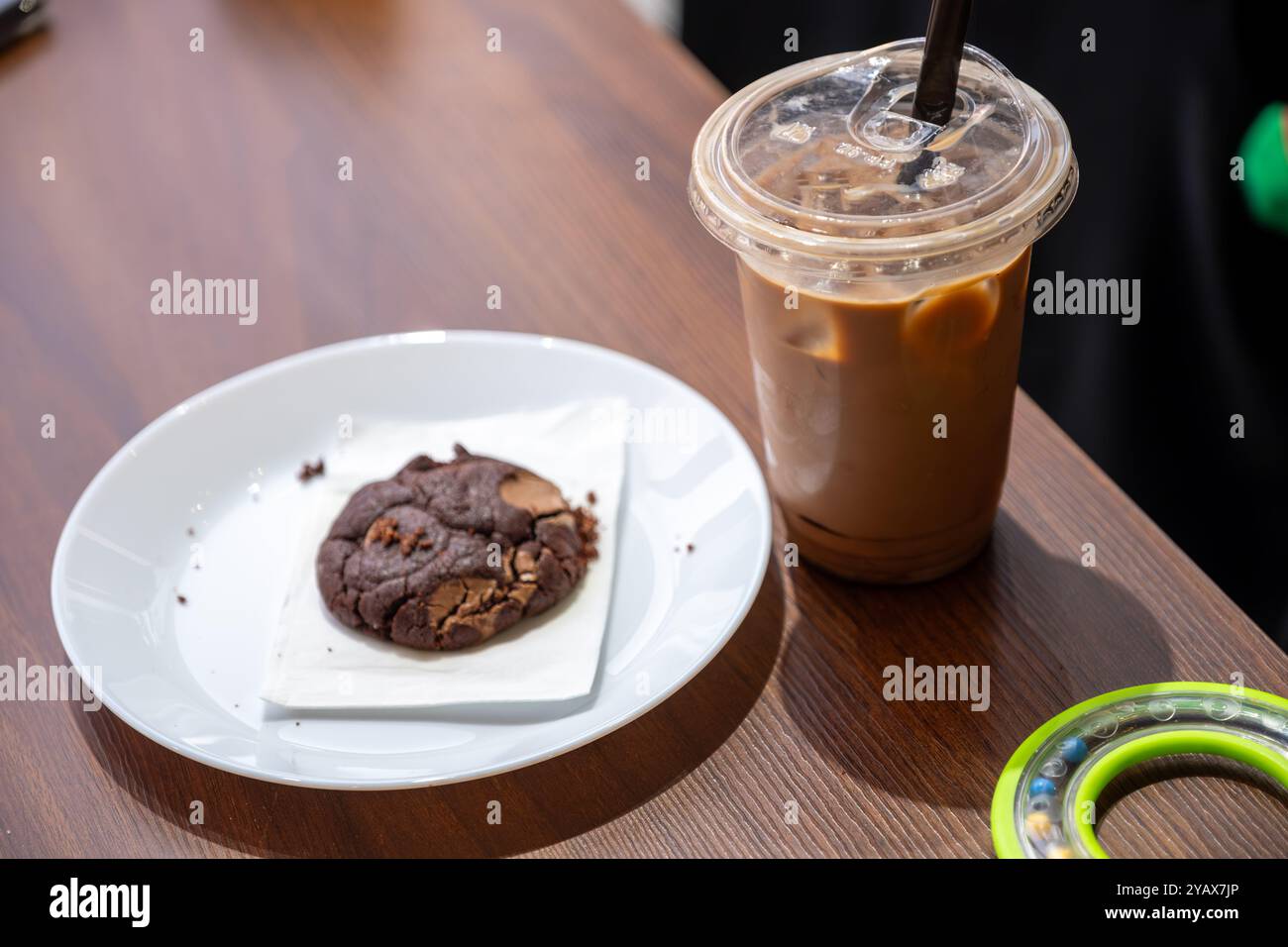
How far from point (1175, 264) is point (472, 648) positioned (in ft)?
5.08

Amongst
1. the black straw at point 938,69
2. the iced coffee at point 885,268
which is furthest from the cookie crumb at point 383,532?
the black straw at point 938,69

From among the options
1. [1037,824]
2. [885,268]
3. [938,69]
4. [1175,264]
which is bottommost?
[1175,264]

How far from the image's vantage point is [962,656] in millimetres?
1116

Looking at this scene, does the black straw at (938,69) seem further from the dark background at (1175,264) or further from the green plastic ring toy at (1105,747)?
the dark background at (1175,264)

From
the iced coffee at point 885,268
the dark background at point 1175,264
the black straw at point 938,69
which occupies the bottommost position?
the dark background at point 1175,264

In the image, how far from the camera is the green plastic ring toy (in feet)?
3.13

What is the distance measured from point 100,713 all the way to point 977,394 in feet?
2.77

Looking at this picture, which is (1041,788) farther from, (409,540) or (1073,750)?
(409,540)

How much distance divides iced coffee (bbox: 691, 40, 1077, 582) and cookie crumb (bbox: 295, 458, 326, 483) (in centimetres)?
51

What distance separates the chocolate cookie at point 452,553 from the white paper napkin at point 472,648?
2 centimetres

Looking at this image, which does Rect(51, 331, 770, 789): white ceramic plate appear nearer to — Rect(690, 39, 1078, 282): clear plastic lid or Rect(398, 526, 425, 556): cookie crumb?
Rect(398, 526, 425, 556): cookie crumb

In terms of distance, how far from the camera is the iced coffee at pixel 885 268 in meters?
Result: 0.95

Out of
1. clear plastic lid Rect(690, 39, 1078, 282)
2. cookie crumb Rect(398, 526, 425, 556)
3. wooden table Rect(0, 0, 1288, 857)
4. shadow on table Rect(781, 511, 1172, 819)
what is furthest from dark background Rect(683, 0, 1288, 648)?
cookie crumb Rect(398, 526, 425, 556)

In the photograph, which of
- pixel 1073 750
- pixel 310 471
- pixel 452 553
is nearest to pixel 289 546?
pixel 310 471
